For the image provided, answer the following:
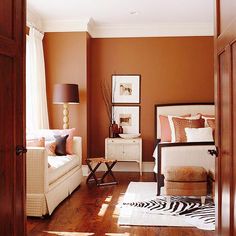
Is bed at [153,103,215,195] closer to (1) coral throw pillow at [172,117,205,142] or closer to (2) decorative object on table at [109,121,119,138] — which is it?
(1) coral throw pillow at [172,117,205,142]

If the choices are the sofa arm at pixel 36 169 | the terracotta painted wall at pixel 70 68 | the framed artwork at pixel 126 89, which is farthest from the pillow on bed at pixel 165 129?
the sofa arm at pixel 36 169

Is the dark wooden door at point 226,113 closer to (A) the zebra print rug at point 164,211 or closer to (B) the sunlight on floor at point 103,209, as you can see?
(A) the zebra print rug at point 164,211

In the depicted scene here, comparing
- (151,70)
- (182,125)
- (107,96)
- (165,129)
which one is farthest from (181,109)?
(107,96)

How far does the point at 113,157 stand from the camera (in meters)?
6.78

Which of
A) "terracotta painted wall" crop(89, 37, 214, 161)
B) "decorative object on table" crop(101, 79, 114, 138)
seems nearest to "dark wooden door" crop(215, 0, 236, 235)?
"terracotta painted wall" crop(89, 37, 214, 161)

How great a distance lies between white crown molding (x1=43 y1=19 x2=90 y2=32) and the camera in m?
6.68

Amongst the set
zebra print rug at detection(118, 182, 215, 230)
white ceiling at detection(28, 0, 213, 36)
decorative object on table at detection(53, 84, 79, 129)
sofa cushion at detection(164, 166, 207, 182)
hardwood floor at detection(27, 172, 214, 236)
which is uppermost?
white ceiling at detection(28, 0, 213, 36)

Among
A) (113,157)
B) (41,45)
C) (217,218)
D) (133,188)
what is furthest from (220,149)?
(41,45)

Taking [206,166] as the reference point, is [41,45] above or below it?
above

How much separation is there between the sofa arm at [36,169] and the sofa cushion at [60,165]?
0.21 meters

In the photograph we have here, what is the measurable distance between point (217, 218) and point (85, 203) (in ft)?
8.09

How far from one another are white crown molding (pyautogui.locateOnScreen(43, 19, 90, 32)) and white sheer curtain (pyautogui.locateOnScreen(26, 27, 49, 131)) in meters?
0.27

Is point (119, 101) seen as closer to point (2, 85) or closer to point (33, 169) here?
point (33, 169)

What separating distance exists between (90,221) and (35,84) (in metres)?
3.10
